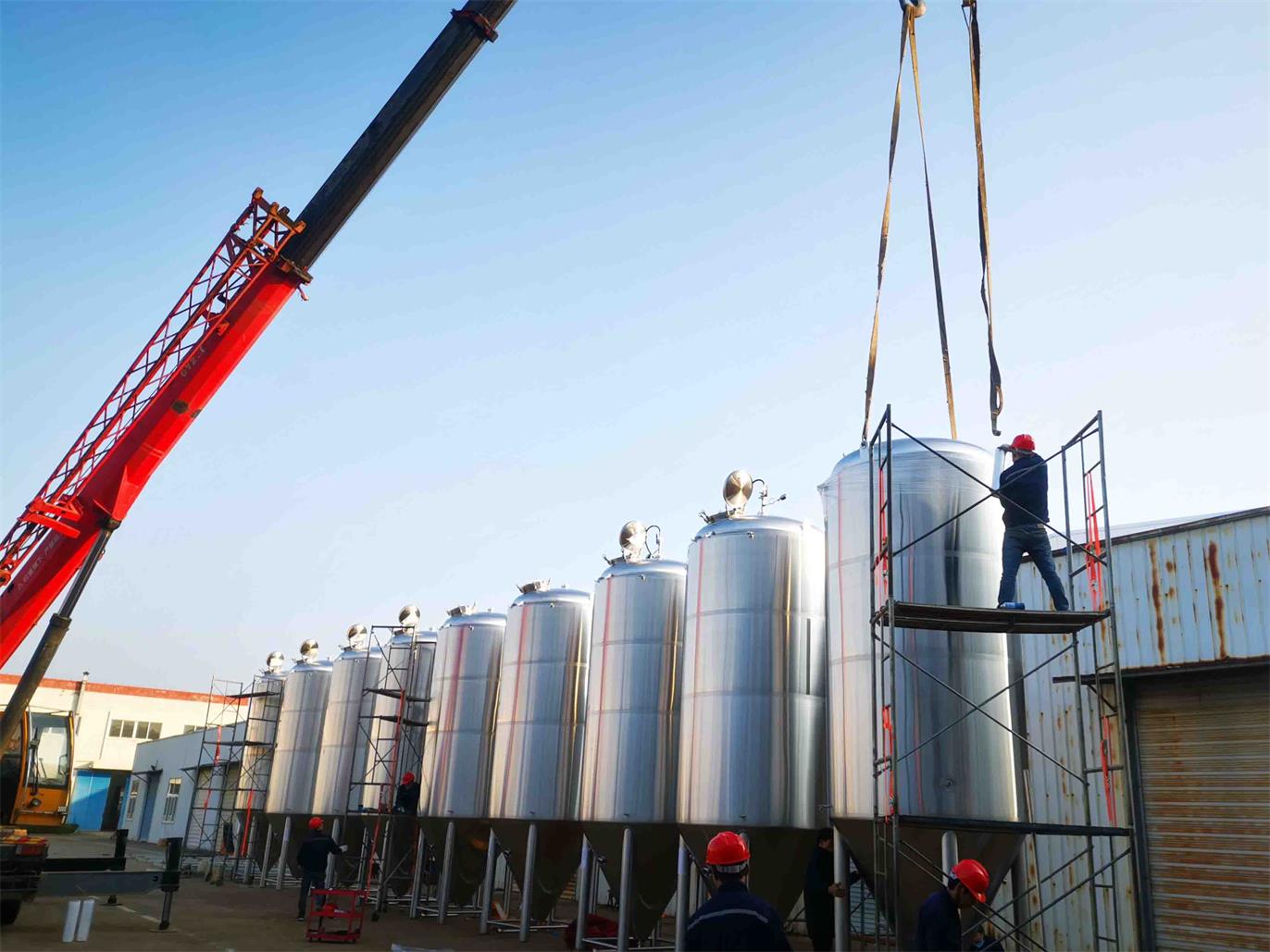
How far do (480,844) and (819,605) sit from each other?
9.49m

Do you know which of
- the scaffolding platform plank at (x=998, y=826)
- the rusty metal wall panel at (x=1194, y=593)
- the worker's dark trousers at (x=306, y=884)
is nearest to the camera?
the scaffolding platform plank at (x=998, y=826)

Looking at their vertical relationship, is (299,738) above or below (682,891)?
above

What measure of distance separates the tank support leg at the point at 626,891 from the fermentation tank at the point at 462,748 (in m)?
5.05

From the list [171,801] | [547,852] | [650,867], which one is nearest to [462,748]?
[547,852]

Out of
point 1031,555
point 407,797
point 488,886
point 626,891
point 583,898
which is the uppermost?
point 1031,555

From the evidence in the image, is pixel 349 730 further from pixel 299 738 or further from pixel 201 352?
pixel 201 352

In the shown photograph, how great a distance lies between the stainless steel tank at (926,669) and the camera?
10.8 metres

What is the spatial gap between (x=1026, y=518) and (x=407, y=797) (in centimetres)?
1535

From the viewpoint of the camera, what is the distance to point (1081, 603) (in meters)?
14.5

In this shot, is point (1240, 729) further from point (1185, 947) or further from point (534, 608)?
point (534, 608)

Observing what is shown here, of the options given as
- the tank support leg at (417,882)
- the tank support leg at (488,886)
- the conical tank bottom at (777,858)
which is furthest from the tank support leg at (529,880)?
the conical tank bottom at (777,858)

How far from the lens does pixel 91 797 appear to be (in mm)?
60031

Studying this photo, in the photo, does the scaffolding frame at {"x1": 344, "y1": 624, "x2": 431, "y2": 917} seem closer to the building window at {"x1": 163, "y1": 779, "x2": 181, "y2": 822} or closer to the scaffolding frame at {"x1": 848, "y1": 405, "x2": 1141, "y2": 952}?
the scaffolding frame at {"x1": 848, "y1": 405, "x2": 1141, "y2": 952}

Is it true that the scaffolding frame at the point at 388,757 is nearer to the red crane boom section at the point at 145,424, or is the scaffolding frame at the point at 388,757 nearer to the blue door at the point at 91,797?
the red crane boom section at the point at 145,424
